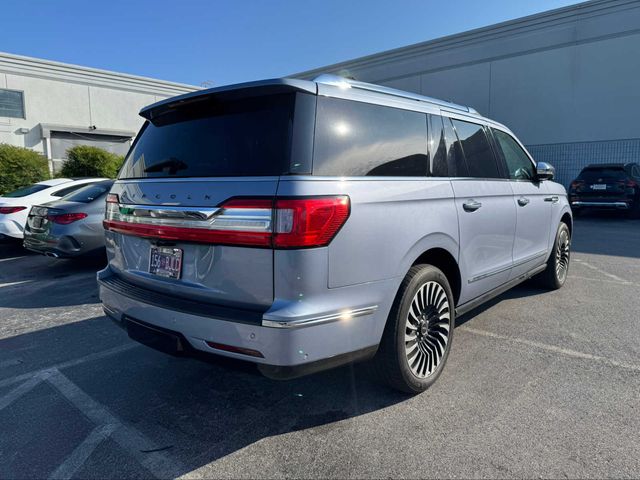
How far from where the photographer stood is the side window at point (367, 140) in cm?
241

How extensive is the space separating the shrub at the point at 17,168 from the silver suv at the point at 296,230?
1643 cm

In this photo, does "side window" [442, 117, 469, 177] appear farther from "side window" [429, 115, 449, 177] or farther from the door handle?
the door handle

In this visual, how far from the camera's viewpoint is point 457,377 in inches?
127

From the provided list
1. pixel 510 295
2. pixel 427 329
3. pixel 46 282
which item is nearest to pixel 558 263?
pixel 510 295

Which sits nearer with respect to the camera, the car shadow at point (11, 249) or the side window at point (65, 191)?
the car shadow at point (11, 249)

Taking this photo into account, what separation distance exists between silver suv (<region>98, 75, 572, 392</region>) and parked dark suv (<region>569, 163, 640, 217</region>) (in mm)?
12609

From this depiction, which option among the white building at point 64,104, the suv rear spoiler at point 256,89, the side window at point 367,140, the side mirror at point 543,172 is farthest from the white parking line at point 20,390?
the white building at point 64,104

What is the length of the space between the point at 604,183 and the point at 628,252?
6506 mm

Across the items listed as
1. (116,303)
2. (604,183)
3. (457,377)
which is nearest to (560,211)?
(457,377)

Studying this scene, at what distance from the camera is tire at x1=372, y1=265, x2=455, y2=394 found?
271 centimetres

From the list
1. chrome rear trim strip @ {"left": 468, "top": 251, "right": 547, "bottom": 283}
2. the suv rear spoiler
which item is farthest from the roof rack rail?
chrome rear trim strip @ {"left": 468, "top": 251, "right": 547, "bottom": 283}

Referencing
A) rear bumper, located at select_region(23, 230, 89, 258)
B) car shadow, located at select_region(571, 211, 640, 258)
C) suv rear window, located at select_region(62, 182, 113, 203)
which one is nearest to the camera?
rear bumper, located at select_region(23, 230, 89, 258)

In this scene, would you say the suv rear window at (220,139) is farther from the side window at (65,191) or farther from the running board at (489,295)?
the side window at (65,191)

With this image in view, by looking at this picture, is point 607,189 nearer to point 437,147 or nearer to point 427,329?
point 437,147
